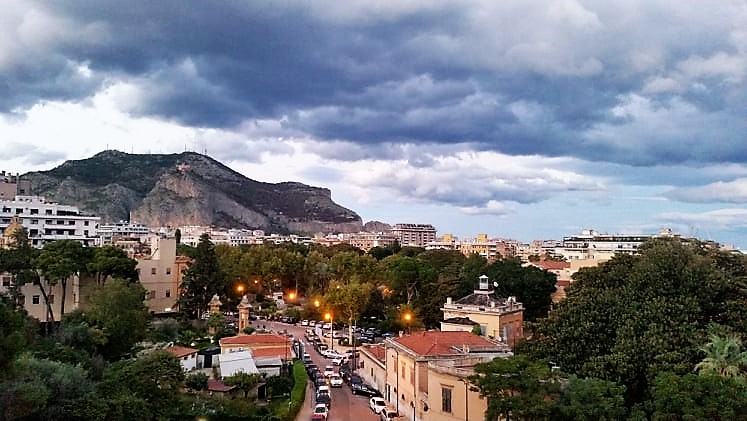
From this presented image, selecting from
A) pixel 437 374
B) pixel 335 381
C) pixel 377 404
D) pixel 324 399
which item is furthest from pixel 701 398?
pixel 335 381

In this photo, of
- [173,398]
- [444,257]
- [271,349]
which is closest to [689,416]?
[173,398]

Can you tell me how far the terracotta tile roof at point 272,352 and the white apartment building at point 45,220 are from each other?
3319 cm

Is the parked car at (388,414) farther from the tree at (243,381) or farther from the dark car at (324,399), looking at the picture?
the tree at (243,381)

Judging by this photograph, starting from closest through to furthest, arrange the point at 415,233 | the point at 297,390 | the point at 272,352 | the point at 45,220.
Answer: the point at 297,390
the point at 272,352
the point at 45,220
the point at 415,233

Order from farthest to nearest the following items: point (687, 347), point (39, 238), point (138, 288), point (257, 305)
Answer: point (257, 305) < point (39, 238) < point (138, 288) < point (687, 347)

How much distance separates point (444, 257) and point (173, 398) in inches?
1921

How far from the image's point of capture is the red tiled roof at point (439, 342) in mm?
24531

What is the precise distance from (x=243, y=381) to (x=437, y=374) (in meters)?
10.4

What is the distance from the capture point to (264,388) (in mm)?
30125

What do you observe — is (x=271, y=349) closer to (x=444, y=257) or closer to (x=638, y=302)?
(x=638, y=302)

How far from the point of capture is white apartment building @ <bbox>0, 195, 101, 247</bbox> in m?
59.1

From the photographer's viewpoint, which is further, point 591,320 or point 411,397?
point 411,397

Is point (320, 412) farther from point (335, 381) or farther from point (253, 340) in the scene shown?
point (253, 340)

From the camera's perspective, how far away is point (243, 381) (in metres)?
28.5
